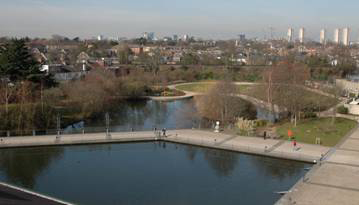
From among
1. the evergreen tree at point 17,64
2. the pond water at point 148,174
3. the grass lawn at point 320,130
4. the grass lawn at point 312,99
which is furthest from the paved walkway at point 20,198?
the grass lawn at point 312,99

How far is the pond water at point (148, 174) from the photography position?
16.6 metres

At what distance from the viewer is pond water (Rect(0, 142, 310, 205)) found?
54.5 ft

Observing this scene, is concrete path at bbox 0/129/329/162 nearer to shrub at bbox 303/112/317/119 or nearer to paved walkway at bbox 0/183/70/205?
shrub at bbox 303/112/317/119

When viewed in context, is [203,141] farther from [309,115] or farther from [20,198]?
[20,198]

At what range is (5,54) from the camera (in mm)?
31219

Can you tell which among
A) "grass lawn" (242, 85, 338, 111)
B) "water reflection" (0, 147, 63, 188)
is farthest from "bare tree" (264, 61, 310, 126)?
"water reflection" (0, 147, 63, 188)

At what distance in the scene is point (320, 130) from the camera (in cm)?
2703

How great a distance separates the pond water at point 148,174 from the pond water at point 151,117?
5572 mm

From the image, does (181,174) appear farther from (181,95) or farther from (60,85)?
(181,95)

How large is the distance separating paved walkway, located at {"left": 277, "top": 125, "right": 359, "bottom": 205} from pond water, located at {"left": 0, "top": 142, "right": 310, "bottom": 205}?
1184 mm

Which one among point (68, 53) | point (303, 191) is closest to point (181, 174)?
point (303, 191)

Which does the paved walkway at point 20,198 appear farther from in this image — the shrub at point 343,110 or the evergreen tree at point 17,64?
the shrub at point 343,110

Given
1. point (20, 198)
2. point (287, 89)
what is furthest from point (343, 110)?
point (20, 198)

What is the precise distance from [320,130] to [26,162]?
1864 cm
